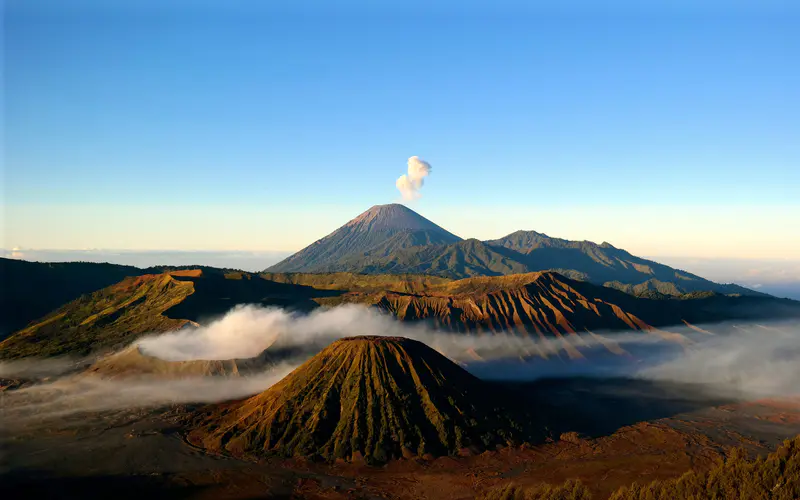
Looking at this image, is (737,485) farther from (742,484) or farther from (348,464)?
(348,464)

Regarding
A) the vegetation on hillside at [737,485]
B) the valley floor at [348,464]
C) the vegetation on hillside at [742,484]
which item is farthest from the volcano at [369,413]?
the vegetation on hillside at [742,484]

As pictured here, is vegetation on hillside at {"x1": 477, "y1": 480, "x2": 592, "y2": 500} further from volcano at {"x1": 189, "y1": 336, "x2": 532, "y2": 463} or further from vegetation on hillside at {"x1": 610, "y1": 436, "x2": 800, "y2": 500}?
volcano at {"x1": 189, "y1": 336, "x2": 532, "y2": 463}

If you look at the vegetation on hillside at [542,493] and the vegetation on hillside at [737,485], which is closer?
the vegetation on hillside at [737,485]

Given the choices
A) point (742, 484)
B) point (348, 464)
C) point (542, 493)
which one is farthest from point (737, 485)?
point (348, 464)

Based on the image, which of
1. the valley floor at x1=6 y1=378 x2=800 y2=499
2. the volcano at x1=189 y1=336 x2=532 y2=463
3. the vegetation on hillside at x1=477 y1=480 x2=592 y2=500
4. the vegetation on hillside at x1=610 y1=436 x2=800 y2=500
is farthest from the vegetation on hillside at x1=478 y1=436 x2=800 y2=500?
the volcano at x1=189 y1=336 x2=532 y2=463

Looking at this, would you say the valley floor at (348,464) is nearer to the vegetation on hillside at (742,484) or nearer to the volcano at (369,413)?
the volcano at (369,413)
